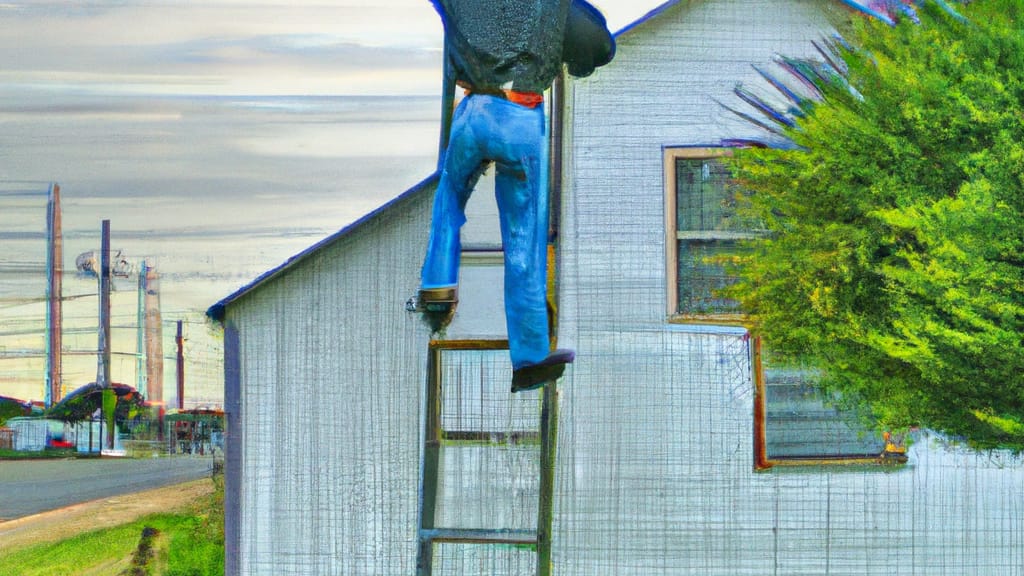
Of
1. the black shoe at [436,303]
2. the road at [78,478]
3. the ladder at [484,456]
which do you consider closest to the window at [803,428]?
the ladder at [484,456]

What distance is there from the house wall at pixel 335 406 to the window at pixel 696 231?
4.31ft

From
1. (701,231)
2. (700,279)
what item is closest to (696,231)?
(701,231)

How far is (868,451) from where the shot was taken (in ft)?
22.2

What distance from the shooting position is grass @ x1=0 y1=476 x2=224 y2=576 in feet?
37.5

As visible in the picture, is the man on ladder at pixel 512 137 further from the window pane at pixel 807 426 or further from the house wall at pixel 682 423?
the window pane at pixel 807 426

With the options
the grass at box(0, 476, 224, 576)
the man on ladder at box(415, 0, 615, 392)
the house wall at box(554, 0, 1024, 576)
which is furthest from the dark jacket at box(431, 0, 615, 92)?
the grass at box(0, 476, 224, 576)

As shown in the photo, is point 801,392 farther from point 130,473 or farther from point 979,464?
point 130,473

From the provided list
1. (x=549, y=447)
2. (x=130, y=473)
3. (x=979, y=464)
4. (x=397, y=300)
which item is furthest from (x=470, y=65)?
(x=130, y=473)

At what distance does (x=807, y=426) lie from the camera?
6746mm

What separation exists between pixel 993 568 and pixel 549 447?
277 cm

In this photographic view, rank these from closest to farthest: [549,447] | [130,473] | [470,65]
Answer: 1. [470,65]
2. [549,447]
3. [130,473]

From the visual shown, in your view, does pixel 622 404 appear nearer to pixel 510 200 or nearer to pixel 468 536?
pixel 468 536

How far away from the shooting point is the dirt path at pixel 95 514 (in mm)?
15562

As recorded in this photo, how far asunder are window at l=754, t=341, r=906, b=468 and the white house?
12 mm
